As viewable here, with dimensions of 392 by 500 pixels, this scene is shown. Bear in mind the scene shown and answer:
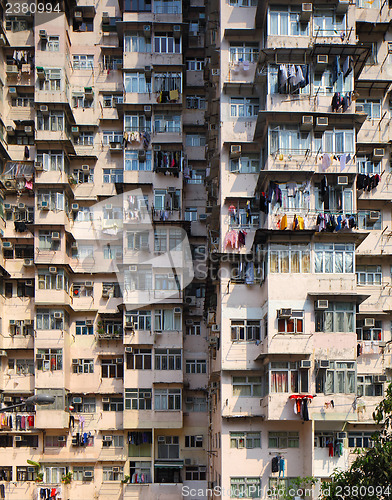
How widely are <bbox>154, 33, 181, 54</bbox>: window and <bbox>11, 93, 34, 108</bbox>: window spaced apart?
5.05 m

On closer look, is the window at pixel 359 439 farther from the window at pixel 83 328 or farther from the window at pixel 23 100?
the window at pixel 23 100

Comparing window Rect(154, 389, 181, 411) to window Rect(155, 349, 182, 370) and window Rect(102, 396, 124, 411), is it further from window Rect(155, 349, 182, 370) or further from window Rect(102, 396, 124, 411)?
window Rect(102, 396, 124, 411)

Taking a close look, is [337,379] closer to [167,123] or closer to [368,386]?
[368,386]

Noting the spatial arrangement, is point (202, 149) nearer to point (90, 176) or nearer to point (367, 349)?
point (90, 176)

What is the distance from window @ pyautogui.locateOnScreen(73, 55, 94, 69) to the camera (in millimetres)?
29422

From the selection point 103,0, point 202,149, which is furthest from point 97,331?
point 103,0

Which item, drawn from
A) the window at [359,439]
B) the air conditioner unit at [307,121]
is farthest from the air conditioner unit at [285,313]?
the air conditioner unit at [307,121]

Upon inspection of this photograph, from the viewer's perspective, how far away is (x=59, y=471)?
26672 millimetres

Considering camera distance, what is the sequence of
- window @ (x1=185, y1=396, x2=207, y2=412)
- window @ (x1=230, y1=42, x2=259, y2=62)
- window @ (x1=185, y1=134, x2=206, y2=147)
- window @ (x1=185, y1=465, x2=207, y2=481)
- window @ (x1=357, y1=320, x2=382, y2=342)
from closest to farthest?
window @ (x1=230, y1=42, x2=259, y2=62) → window @ (x1=357, y1=320, x2=382, y2=342) → window @ (x1=185, y1=465, x2=207, y2=481) → window @ (x1=185, y1=396, x2=207, y2=412) → window @ (x1=185, y1=134, x2=206, y2=147)

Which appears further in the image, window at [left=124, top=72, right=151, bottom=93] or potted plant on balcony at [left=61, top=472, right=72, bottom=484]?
window at [left=124, top=72, right=151, bottom=93]

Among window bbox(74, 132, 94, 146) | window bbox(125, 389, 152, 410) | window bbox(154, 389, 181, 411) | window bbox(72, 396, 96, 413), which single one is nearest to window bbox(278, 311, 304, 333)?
window bbox(154, 389, 181, 411)

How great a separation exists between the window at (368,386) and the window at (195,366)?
19.1ft

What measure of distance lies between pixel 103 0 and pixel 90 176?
690cm

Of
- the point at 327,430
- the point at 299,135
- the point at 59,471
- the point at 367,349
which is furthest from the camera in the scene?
the point at 59,471
